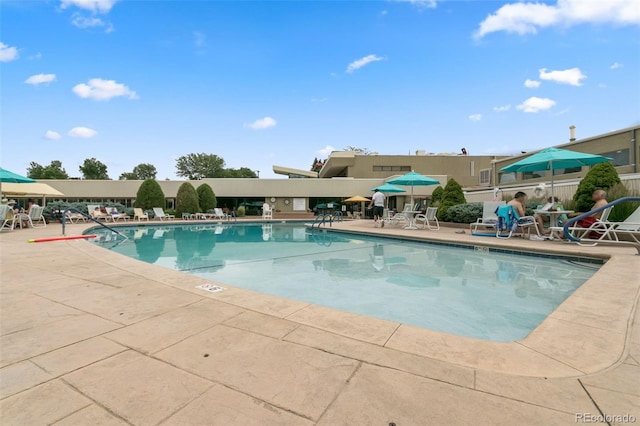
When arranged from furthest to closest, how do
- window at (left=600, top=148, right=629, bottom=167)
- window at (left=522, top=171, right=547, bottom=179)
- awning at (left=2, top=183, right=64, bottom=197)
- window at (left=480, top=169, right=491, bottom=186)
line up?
1. window at (left=480, top=169, right=491, bottom=186)
2. window at (left=522, top=171, right=547, bottom=179)
3. awning at (left=2, top=183, right=64, bottom=197)
4. window at (left=600, top=148, right=629, bottom=167)

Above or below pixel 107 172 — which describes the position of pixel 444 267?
below

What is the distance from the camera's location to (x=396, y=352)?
1.96m

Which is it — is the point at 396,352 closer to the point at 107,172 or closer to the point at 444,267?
the point at 444,267

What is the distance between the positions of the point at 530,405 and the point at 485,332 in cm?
170

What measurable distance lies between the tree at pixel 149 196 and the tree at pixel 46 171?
43.7 metres

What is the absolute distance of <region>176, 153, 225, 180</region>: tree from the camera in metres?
54.1

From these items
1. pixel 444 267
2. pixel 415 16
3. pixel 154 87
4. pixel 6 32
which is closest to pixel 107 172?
pixel 154 87

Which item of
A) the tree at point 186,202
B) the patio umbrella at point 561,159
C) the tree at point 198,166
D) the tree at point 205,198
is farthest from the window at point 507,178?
the tree at point 198,166

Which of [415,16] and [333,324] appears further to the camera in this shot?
[415,16]

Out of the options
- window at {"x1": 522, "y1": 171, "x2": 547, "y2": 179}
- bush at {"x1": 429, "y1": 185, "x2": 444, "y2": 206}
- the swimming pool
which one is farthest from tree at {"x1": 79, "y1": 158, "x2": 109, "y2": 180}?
window at {"x1": 522, "y1": 171, "x2": 547, "y2": 179}

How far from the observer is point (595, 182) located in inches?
303

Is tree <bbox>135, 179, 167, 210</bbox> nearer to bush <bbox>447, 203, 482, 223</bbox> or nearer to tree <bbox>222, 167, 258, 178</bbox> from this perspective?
bush <bbox>447, 203, 482, 223</bbox>

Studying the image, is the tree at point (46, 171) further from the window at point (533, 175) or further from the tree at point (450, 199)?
the window at point (533, 175)

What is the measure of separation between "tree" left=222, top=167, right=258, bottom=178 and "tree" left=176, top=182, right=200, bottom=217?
32.9 m
